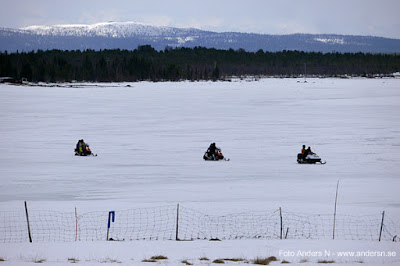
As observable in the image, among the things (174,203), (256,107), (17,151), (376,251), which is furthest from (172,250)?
(256,107)

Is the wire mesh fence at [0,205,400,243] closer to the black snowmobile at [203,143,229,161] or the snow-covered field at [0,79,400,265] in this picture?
the snow-covered field at [0,79,400,265]

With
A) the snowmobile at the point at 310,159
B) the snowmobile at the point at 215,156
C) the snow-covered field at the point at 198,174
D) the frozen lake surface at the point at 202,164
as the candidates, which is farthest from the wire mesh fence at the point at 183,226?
the snowmobile at the point at 215,156

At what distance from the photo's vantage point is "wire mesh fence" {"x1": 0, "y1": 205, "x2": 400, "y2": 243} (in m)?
13.8

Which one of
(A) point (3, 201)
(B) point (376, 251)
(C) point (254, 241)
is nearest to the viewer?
(B) point (376, 251)

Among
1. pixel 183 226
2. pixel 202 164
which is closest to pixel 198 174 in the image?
pixel 202 164

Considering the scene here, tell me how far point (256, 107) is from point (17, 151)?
38.2m

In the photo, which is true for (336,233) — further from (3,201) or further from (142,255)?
(3,201)

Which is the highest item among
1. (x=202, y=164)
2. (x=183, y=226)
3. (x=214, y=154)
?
(x=214, y=154)

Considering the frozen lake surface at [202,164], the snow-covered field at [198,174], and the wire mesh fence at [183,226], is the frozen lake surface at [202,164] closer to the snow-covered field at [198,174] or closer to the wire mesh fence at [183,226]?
the snow-covered field at [198,174]

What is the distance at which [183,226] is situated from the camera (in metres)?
14.9

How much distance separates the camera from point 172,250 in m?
11.9

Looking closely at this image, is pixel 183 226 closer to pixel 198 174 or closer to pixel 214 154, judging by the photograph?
pixel 198 174

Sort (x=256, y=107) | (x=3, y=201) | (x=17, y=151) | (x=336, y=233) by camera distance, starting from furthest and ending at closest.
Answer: (x=256, y=107) → (x=17, y=151) → (x=3, y=201) → (x=336, y=233)

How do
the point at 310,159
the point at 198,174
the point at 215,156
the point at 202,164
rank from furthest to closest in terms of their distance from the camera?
the point at 215,156
the point at 202,164
the point at 310,159
the point at 198,174
